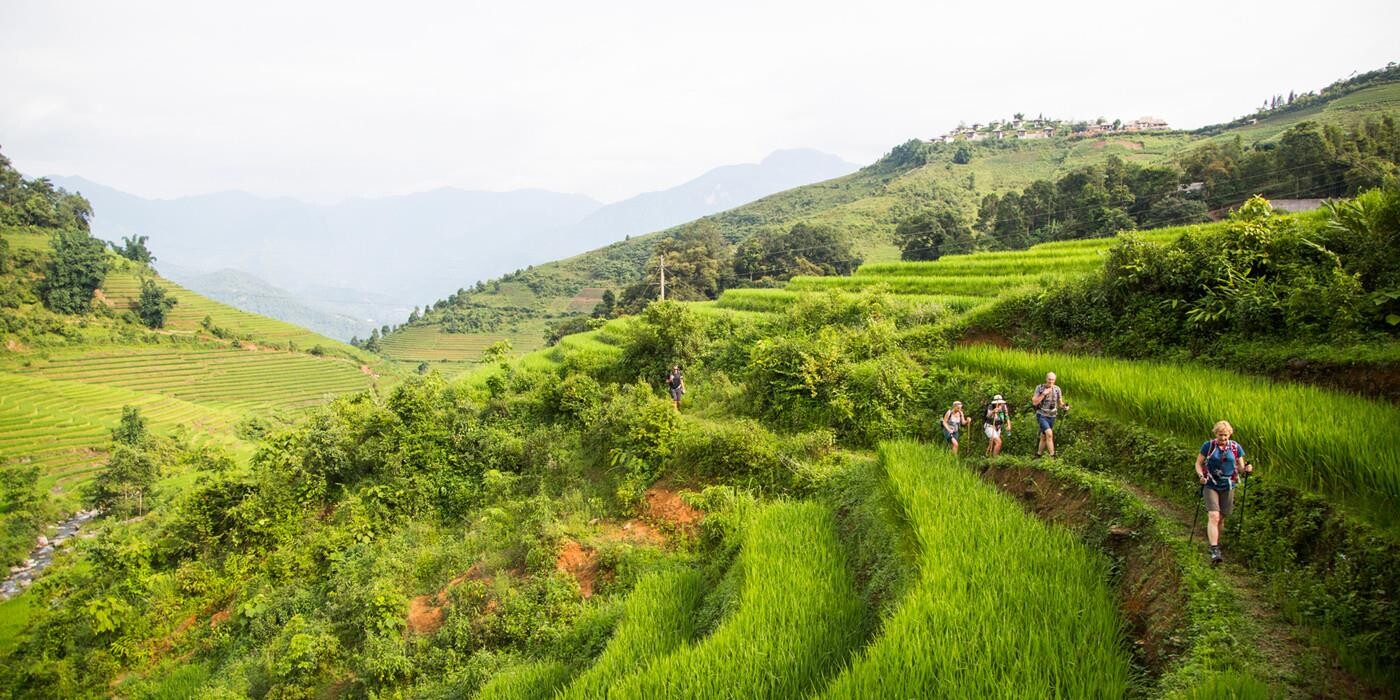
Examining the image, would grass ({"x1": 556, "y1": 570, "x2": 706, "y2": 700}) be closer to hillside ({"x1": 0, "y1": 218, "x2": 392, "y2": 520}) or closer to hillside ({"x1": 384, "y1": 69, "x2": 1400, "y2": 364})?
hillside ({"x1": 0, "y1": 218, "x2": 392, "y2": 520})

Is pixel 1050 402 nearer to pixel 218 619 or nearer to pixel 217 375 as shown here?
pixel 218 619

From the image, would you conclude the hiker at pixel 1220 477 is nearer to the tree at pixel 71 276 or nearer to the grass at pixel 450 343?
the grass at pixel 450 343

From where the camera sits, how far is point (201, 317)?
65.7 meters

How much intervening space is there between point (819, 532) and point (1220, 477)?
4.08 m

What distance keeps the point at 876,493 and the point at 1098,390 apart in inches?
157

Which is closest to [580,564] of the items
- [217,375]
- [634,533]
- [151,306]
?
[634,533]

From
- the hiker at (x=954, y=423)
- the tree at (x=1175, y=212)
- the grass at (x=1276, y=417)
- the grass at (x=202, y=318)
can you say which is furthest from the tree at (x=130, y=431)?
the tree at (x=1175, y=212)

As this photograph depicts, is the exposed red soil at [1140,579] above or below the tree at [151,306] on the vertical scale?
below

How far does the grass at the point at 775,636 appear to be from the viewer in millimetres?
4492

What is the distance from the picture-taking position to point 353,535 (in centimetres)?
1353

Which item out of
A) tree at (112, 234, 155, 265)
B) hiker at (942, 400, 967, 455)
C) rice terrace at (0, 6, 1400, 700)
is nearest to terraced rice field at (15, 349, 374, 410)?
tree at (112, 234, 155, 265)

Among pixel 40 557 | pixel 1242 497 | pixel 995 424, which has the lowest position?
pixel 40 557

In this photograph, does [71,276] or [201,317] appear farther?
[201,317]

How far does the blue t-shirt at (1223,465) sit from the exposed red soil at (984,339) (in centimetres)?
835
